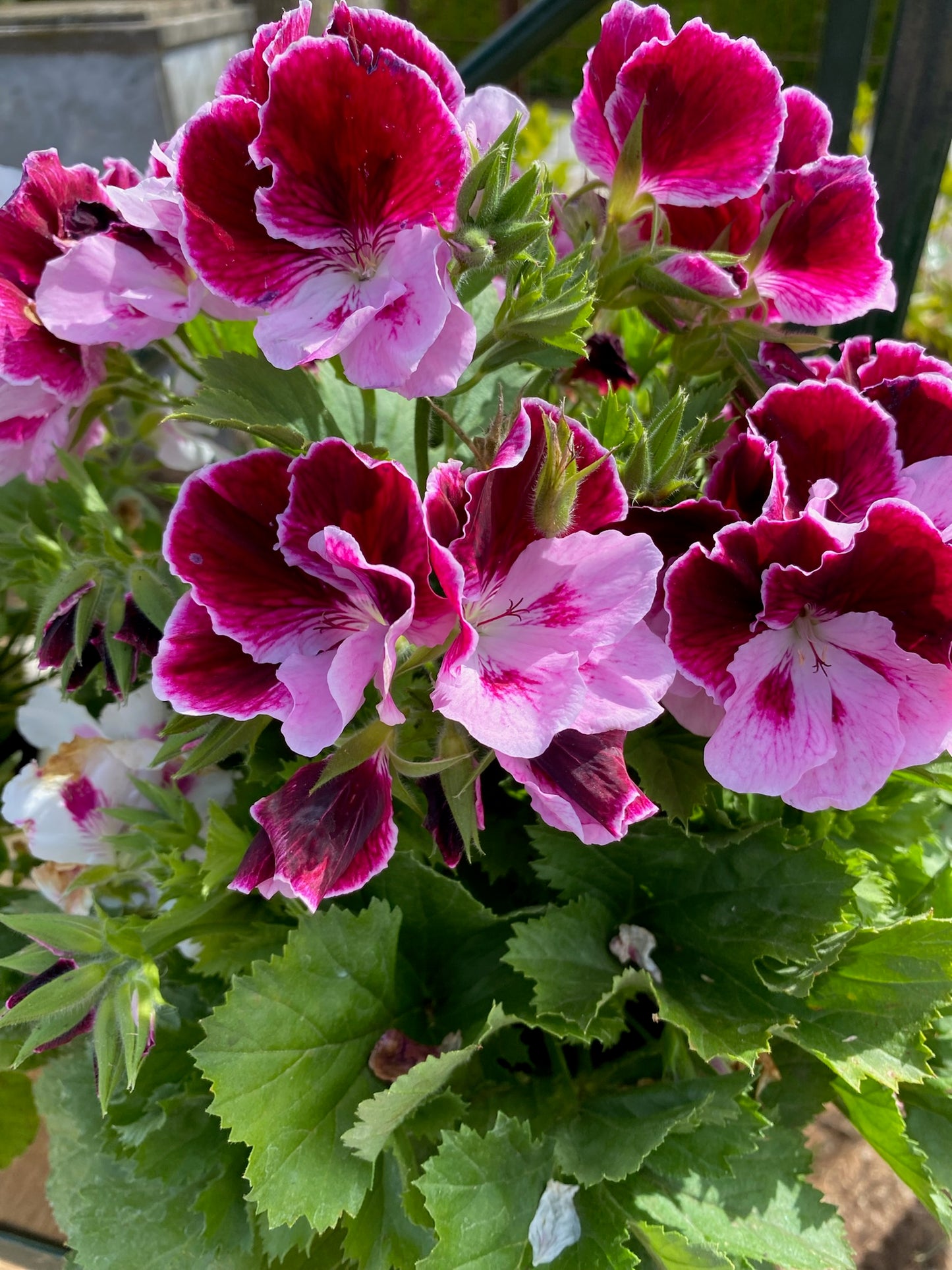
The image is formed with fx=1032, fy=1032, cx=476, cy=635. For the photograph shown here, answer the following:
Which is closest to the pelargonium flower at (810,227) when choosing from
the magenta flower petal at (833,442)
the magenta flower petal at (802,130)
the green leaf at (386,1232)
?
the magenta flower petal at (802,130)

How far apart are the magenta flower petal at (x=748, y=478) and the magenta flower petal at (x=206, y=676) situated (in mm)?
171

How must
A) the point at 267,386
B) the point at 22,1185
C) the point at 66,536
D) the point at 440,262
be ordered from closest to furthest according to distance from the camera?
the point at 440,262 < the point at 267,386 < the point at 66,536 < the point at 22,1185

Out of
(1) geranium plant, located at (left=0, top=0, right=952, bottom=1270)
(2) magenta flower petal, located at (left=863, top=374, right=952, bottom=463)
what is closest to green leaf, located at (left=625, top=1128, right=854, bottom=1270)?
(1) geranium plant, located at (left=0, top=0, right=952, bottom=1270)

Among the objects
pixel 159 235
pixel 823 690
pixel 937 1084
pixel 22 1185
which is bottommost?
pixel 22 1185

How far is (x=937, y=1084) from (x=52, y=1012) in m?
0.41

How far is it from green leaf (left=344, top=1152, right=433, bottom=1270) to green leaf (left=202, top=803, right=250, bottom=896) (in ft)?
0.53

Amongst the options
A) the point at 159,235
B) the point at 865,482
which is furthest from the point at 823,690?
the point at 159,235

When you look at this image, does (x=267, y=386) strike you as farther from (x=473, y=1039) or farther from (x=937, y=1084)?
(x=937, y=1084)

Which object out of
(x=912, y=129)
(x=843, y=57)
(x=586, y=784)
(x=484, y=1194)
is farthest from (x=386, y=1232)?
(x=843, y=57)

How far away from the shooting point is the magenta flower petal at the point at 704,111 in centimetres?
40

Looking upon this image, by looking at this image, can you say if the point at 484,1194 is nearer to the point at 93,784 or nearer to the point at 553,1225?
the point at 553,1225

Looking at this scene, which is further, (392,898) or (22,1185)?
(22,1185)

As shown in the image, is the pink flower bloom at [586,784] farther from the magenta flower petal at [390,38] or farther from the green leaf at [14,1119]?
the green leaf at [14,1119]

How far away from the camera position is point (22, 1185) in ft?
2.32
